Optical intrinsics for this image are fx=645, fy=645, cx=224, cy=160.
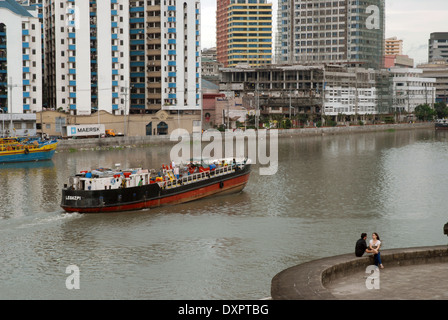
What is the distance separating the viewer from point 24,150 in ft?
230

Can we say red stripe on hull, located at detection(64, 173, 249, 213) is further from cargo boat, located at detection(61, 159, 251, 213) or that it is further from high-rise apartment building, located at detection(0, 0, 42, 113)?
high-rise apartment building, located at detection(0, 0, 42, 113)

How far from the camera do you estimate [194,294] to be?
24312 millimetres

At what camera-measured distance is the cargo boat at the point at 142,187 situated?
38.8 meters

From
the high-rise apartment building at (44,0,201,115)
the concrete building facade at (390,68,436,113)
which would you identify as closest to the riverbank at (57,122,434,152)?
the high-rise apartment building at (44,0,201,115)

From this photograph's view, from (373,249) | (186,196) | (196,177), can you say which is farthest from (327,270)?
(196,177)

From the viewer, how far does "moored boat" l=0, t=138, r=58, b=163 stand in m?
68.8

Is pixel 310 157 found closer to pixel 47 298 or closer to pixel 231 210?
pixel 231 210

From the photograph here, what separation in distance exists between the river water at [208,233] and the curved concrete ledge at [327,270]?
17.9 feet

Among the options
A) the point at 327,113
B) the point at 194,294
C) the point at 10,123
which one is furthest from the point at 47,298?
the point at 327,113

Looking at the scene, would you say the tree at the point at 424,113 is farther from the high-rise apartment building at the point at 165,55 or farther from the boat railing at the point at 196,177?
the boat railing at the point at 196,177

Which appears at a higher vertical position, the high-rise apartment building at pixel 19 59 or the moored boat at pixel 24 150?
the high-rise apartment building at pixel 19 59

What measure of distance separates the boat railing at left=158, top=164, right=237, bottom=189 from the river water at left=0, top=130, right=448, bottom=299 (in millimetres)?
1667

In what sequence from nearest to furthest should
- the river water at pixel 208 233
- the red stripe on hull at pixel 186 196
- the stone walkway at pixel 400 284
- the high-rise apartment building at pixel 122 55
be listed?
the stone walkway at pixel 400 284 → the river water at pixel 208 233 → the red stripe on hull at pixel 186 196 → the high-rise apartment building at pixel 122 55

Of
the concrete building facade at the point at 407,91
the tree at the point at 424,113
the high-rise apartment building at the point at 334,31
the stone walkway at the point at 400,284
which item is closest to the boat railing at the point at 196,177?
the stone walkway at the point at 400,284
